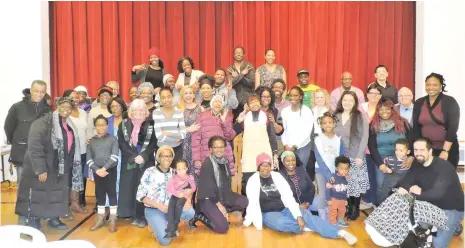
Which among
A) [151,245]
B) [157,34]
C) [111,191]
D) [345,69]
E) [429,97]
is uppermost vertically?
[157,34]

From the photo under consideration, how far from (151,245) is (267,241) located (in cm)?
102

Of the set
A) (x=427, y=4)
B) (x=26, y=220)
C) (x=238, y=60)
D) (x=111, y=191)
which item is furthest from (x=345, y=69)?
(x=26, y=220)

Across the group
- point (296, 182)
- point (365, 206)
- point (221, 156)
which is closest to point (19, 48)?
point (221, 156)

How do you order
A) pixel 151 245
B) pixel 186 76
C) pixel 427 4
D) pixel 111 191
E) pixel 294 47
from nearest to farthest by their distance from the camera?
1. pixel 151 245
2. pixel 111 191
3. pixel 186 76
4. pixel 427 4
5. pixel 294 47

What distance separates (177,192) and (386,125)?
7.02 ft

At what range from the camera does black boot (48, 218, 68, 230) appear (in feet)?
16.0

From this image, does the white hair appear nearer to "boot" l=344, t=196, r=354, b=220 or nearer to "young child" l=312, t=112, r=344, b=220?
"young child" l=312, t=112, r=344, b=220

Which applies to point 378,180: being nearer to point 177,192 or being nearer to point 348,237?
point 348,237

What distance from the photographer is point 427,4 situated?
274 inches

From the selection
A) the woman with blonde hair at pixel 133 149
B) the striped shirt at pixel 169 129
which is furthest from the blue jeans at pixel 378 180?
the woman with blonde hair at pixel 133 149

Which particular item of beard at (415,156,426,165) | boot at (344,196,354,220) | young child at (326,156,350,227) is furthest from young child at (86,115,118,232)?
beard at (415,156,426,165)

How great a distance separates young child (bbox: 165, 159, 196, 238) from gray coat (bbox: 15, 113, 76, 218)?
106cm

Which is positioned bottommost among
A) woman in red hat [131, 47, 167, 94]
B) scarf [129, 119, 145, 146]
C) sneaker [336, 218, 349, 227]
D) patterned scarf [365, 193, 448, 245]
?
sneaker [336, 218, 349, 227]

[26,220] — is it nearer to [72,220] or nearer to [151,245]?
[72,220]
